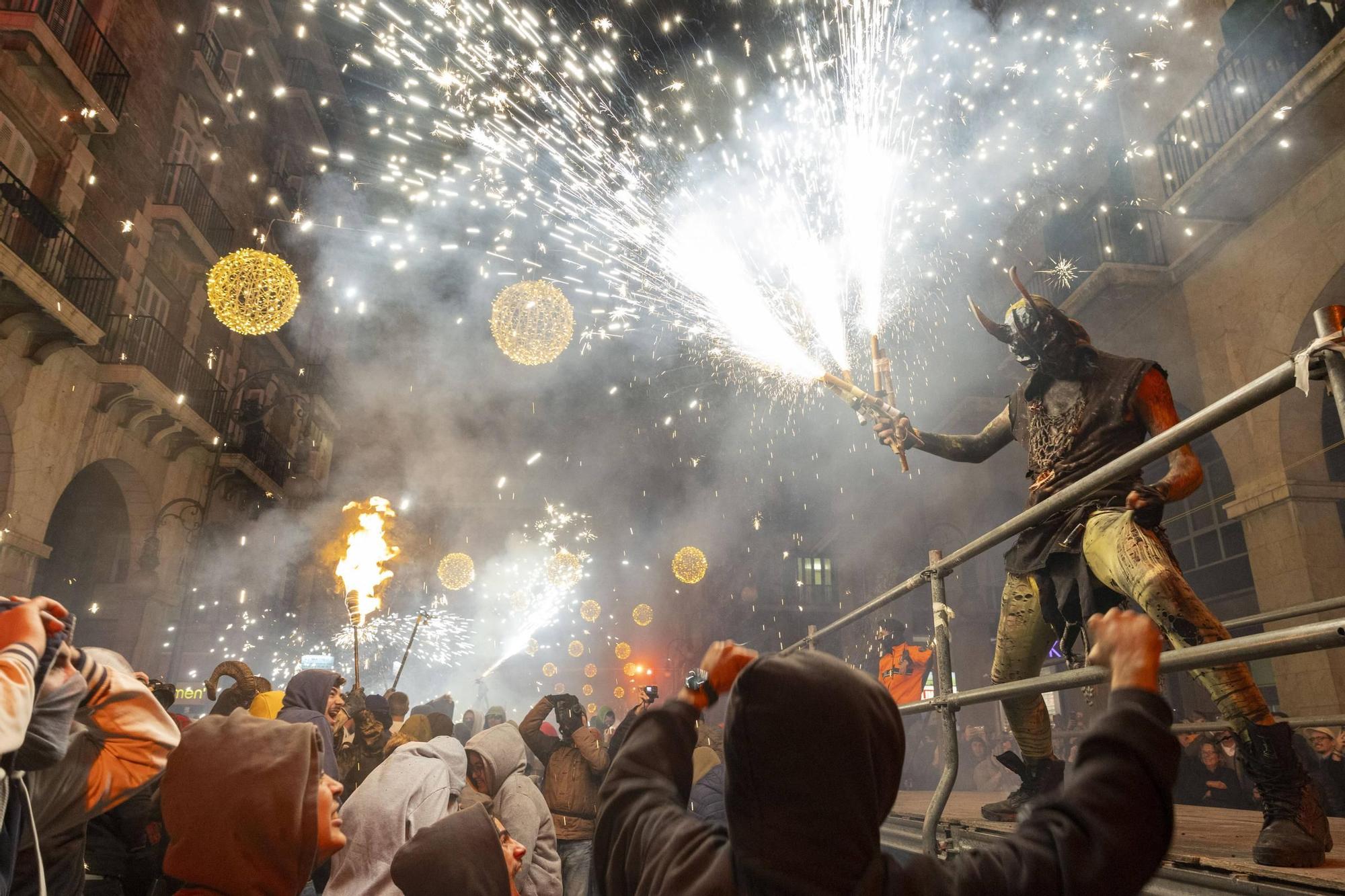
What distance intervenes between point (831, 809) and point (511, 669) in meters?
62.1

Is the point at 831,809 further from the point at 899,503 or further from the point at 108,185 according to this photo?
the point at 899,503

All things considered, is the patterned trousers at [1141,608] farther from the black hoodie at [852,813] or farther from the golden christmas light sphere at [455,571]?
the golden christmas light sphere at [455,571]

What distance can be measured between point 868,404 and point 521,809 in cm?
309

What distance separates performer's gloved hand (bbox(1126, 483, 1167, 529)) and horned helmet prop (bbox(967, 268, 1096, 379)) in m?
0.73

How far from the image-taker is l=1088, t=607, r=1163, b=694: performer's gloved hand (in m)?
1.36

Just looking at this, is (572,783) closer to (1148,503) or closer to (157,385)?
(1148,503)

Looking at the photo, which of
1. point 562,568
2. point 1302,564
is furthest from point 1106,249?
point 562,568

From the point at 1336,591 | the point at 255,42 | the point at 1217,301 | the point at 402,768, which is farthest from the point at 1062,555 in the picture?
the point at 255,42

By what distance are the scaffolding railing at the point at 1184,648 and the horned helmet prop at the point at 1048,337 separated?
0.99 meters

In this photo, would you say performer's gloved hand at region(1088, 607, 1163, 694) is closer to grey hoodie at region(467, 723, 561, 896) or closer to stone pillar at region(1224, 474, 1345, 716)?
grey hoodie at region(467, 723, 561, 896)

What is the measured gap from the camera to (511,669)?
2362 inches

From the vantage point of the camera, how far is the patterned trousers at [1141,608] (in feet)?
7.91

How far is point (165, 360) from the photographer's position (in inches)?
592

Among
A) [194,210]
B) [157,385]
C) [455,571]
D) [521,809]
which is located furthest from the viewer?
[455,571]
